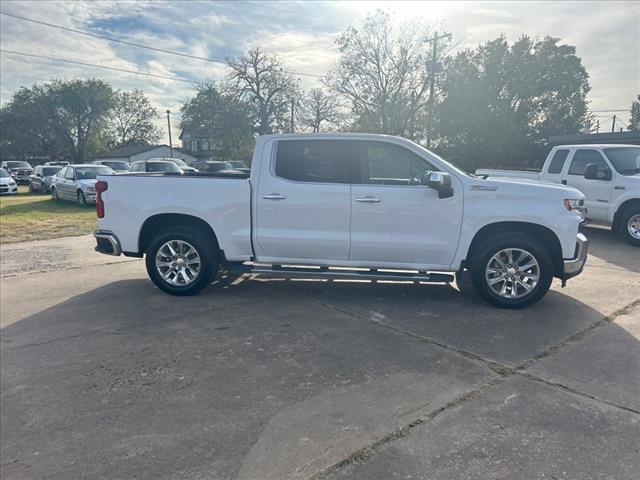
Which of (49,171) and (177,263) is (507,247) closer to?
(177,263)

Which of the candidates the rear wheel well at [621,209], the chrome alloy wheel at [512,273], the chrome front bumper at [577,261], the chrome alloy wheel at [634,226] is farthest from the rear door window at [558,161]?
the chrome alloy wheel at [512,273]

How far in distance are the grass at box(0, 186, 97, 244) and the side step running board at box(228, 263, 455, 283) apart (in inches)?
301

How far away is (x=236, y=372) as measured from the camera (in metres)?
3.75

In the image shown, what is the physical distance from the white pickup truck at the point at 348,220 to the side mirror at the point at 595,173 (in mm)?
4948

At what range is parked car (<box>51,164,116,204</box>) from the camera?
16.9 m

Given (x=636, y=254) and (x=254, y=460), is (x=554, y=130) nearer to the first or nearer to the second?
(x=636, y=254)

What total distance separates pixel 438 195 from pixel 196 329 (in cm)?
306

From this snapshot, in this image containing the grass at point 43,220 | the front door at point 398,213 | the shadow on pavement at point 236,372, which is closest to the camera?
the shadow on pavement at point 236,372

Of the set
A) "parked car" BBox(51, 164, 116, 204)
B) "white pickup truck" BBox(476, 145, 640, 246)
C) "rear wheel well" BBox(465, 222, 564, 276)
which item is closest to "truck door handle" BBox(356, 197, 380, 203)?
"rear wheel well" BBox(465, 222, 564, 276)

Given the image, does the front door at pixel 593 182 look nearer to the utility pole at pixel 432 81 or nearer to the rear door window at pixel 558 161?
the rear door window at pixel 558 161

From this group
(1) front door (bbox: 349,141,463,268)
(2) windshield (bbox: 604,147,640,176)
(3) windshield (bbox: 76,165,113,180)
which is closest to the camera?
(1) front door (bbox: 349,141,463,268)

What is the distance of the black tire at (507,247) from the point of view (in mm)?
5016

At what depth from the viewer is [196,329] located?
15.5 feet

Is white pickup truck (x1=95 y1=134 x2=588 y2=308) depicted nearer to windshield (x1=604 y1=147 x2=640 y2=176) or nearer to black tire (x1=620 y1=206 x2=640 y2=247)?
black tire (x1=620 y1=206 x2=640 y2=247)
